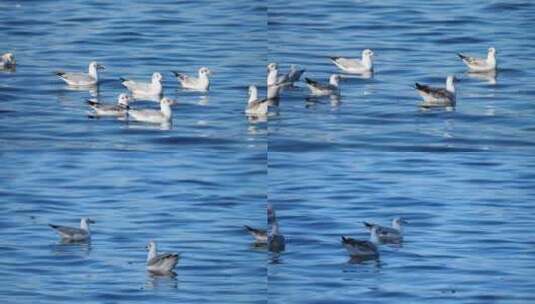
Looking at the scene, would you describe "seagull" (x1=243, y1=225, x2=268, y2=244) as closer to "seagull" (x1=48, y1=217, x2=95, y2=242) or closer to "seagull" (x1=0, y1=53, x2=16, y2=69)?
"seagull" (x1=48, y1=217, x2=95, y2=242)

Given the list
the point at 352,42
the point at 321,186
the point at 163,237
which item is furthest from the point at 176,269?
the point at 352,42

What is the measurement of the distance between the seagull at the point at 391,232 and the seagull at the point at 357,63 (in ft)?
2.10

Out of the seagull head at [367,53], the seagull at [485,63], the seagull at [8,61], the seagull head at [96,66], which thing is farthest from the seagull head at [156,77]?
the seagull at [485,63]

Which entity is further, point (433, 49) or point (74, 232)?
point (433, 49)

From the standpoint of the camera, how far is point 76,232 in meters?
5.92

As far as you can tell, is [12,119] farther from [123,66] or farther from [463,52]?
[463,52]

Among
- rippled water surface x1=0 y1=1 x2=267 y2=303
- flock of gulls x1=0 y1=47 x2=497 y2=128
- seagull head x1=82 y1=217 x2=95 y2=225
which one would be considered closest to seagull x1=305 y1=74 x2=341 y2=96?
flock of gulls x1=0 y1=47 x2=497 y2=128

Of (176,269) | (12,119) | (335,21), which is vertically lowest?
(176,269)

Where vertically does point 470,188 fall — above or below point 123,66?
below

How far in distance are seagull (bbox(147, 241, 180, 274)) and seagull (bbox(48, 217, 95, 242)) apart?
268 mm

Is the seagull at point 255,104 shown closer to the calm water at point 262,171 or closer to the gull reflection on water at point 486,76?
the calm water at point 262,171

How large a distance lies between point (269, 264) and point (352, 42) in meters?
1.02

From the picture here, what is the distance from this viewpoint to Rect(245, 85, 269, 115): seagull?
6.00 meters

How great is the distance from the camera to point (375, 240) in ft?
19.6
